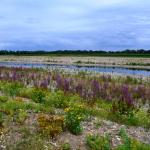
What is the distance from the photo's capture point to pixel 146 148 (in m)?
12.3

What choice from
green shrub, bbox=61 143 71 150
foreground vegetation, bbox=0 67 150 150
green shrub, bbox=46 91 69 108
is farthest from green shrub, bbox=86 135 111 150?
green shrub, bbox=46 91 69 108

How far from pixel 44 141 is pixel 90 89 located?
11.4 meters

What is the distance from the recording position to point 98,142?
12180mm

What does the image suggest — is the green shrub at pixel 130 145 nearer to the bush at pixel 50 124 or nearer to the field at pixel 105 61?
the bush at pixel 50 124

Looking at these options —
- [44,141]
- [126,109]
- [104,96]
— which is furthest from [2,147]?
[104,96]

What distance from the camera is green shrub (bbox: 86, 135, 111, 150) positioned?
39.5 feet

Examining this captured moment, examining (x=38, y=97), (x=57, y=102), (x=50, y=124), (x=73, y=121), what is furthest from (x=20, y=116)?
(x=38, y=97)

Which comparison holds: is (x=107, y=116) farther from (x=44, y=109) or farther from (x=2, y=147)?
(x=2, y=147)

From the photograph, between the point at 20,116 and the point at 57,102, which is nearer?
the point at 20,116

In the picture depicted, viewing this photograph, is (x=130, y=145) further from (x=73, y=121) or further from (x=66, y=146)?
(x=73, y=121)

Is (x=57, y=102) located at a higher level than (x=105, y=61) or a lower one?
higher

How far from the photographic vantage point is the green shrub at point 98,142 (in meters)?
12.0

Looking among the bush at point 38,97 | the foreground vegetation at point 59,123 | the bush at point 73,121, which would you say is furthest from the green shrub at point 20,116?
the bush at point 38,97

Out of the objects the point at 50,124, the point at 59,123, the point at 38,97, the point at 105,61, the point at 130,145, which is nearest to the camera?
the point at 130,145
